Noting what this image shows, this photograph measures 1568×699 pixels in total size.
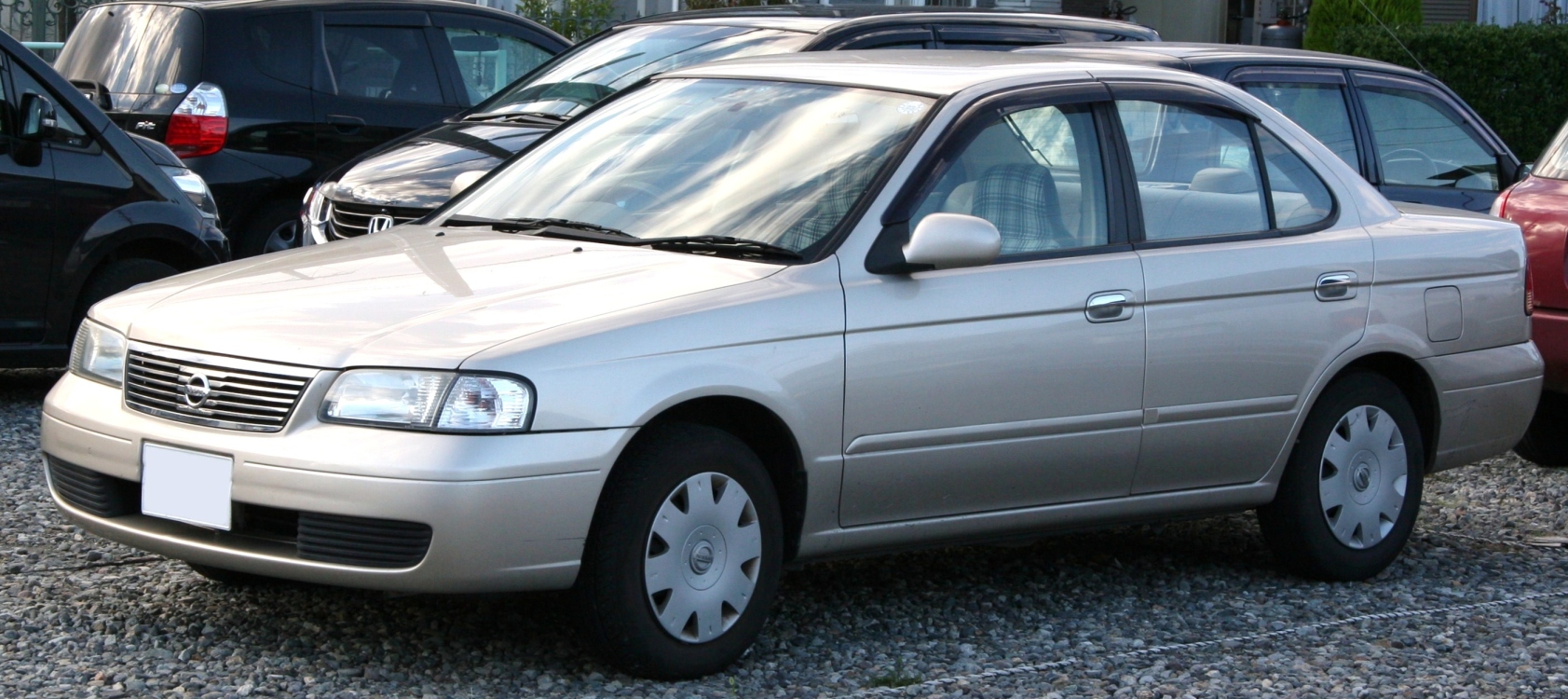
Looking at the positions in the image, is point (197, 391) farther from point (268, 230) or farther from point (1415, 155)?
point (1415, 155)

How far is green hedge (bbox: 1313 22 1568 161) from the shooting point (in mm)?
17922

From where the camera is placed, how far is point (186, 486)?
4.36 metres

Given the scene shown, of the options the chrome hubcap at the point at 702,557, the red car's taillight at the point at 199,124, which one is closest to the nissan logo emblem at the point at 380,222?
the red car's taillight at the point at 199,124

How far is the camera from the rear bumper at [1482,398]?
6.04 m

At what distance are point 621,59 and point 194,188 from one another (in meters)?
2.12

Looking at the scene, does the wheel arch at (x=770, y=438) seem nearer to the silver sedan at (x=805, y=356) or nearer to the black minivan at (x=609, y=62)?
the silver sedan at (x=805, y=356)

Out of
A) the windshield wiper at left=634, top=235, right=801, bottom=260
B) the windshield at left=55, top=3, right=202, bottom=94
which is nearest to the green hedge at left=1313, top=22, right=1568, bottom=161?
the windshield at left=55, top=3, right=202, bottom=94

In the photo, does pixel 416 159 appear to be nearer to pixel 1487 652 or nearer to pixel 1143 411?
pixel 1143 411

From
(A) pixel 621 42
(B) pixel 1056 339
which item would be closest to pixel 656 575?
(B) pixel 1056 339

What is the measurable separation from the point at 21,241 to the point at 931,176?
4386mm

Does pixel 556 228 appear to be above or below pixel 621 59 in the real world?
below

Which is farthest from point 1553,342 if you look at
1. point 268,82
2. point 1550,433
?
point 268,82

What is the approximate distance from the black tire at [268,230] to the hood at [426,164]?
1356mm

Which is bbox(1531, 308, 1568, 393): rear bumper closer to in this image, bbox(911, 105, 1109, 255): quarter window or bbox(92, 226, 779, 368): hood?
bbox(911, 105, 1109, 255): quarter window
